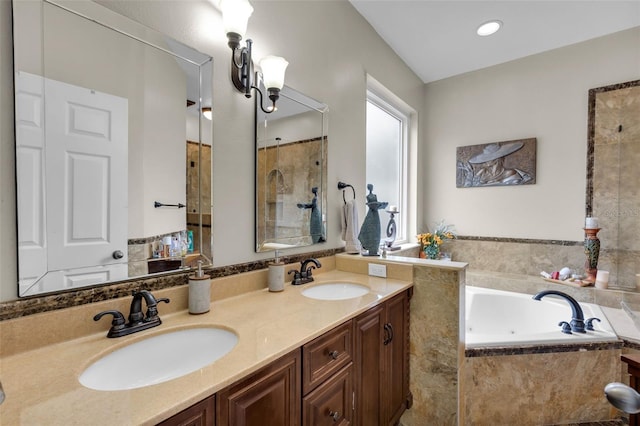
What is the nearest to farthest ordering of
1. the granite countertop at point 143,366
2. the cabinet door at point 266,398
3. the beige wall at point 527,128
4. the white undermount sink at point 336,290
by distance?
the granite countertop at point 143,366 → the cabinet door at point 266,398 → the white undermount sink at point 336,290 → the beige wall at point 527,128

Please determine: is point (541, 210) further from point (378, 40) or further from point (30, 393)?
point (30, 393)

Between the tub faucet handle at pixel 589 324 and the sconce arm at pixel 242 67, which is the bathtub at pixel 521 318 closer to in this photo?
the tub faucet handle at pixel 589 324

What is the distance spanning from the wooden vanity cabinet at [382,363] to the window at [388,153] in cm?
129

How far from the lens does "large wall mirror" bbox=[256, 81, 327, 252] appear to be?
152cm

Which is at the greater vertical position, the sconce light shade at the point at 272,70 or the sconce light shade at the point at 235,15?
the sconce light shade at the point at 235,15

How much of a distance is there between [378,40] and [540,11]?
1.28m

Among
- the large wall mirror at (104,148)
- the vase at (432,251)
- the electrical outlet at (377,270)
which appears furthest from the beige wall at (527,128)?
Answer: the large wall mirror at (104,148)

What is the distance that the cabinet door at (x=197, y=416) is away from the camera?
2.00 ft

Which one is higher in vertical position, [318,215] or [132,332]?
[318,215]

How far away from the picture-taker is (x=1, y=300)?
2.56 ft

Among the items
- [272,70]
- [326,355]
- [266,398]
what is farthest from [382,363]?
[272,70]

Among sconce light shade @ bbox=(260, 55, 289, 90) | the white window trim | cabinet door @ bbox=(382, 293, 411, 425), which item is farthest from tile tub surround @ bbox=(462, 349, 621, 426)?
sconce light shade @ bbox=(260, 55, 289, 90)

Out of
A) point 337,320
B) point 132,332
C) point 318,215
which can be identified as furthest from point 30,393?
point 318,215

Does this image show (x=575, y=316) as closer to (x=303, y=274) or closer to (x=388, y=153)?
(x=303, y=274)
